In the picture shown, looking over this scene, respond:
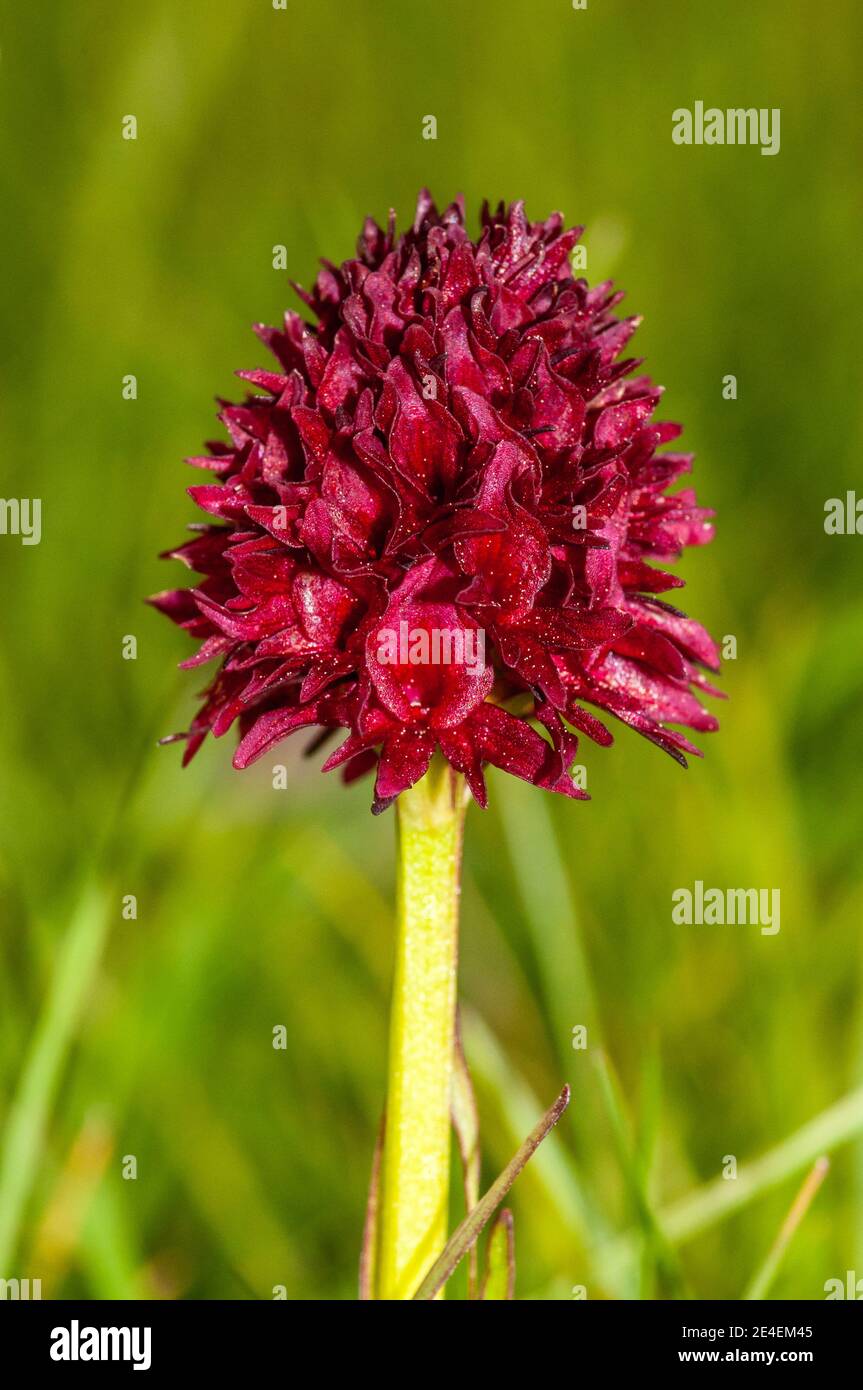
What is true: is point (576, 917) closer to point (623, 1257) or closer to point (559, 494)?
point (623, 1257)

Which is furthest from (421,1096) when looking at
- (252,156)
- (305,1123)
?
(252,156)

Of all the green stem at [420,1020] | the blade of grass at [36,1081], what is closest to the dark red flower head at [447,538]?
the green stem at [420,1020]

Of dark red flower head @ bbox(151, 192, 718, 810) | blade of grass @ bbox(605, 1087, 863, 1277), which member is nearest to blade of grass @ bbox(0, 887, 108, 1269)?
dark red flower head @ bbox(151, 192, 718, 810)

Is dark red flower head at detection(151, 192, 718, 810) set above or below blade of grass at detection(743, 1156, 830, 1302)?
above

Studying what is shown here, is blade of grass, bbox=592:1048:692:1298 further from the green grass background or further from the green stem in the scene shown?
the green stem

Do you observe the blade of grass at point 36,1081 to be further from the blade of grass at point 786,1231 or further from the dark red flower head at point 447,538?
the blade of grass at point 786,1231
